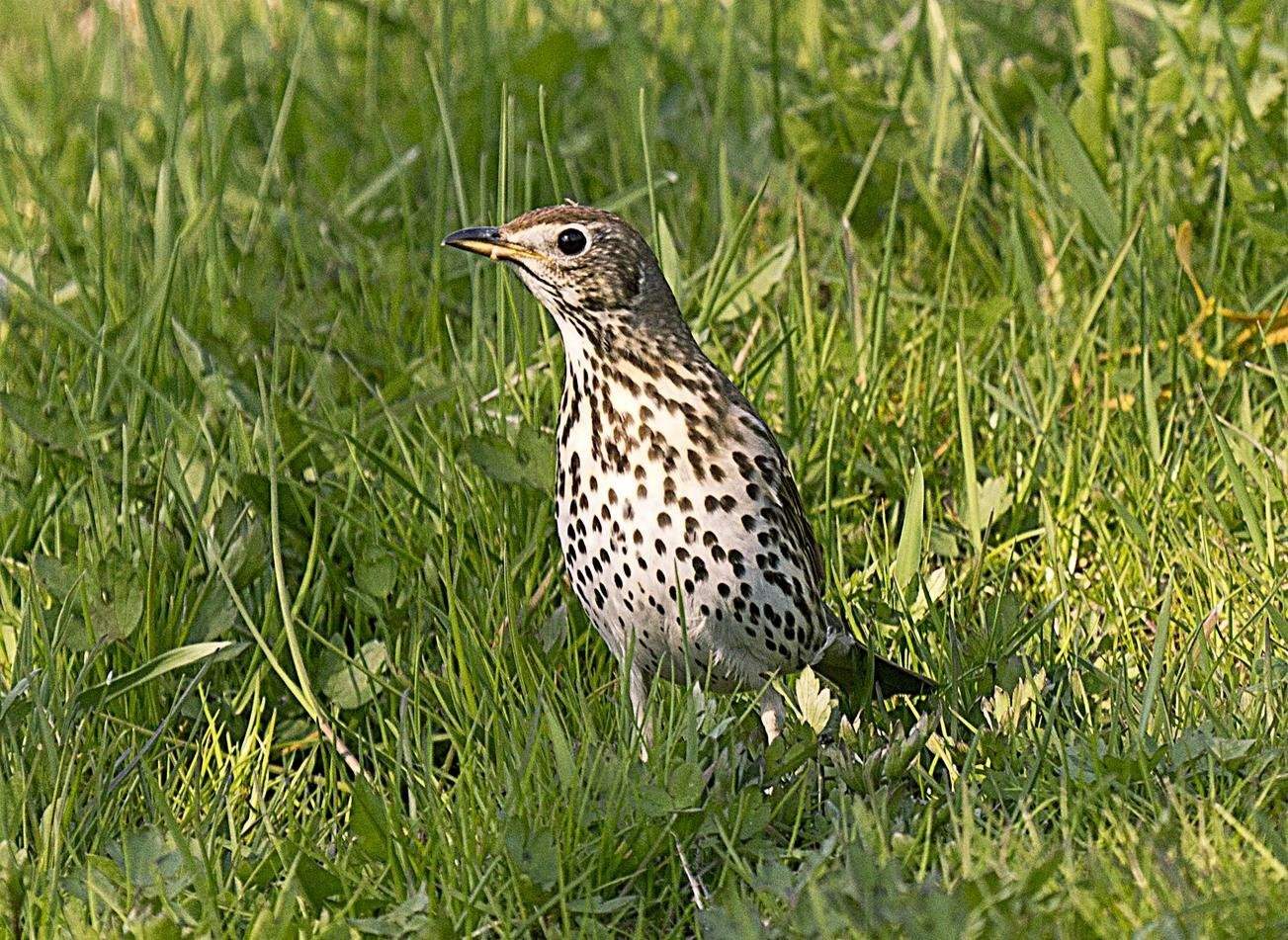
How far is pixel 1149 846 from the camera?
10.9ft

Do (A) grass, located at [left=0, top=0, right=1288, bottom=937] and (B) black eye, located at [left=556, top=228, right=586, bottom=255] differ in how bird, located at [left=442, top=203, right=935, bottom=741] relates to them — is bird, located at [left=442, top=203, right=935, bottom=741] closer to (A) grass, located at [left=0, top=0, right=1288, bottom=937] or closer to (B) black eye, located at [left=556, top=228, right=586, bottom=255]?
(B) black eye, located at [left=556, top=228, right=586, bottom=255]

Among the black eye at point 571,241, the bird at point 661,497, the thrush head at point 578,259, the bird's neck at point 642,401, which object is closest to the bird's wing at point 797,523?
the bird at point 661,497

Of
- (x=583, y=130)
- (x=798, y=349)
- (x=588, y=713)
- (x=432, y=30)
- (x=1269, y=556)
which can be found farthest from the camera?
(x=432, y=30)

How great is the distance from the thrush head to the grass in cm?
58

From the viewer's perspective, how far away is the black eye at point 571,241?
437 centimetres

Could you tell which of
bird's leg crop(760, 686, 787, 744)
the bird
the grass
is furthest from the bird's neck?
bird's leg crop(760, 686, 787, 744)

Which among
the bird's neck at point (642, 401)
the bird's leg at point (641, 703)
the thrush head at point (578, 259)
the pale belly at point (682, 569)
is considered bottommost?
the bird's leg at point (641, 703)

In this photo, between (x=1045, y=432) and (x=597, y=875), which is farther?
(x=1045, y=432)

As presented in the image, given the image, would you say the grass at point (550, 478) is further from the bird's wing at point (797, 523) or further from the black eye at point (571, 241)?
the black eye at point (571, 241)

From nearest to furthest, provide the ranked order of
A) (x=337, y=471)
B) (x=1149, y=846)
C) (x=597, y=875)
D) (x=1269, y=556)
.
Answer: (x=1149, y=846) < (x=597, y=875) < (x=1269, y=556) < (x=337, y=471)

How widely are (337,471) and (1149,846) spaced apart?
2.61 meters

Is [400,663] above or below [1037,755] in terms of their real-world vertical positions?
below

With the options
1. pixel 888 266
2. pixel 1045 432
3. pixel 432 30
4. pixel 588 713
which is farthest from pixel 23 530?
pixel 432 30

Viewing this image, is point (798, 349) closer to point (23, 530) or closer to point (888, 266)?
point (888, 266)
